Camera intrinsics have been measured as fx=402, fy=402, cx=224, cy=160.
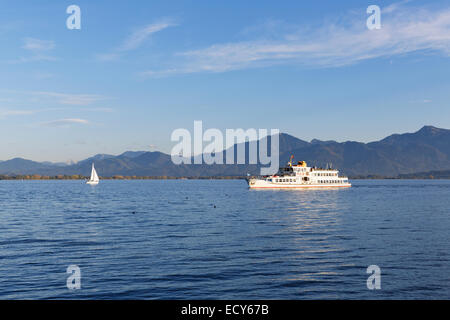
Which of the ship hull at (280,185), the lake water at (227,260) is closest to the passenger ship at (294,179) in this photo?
the ship hull at (280,185)

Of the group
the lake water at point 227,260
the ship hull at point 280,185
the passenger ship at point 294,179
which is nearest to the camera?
the lake water at point 227,260

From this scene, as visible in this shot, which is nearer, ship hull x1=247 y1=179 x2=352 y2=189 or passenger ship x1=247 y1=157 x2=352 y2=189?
ship hull x1=247 y1=179 x2=352 y2=189

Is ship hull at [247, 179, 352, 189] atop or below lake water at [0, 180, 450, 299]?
atop

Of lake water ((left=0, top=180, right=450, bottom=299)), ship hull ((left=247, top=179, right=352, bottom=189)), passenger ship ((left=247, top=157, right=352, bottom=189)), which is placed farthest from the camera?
passenger ship ((left=247, top=157, right=352, bottom=189))

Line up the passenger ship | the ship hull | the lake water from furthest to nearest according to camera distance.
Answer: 1. the passenger ship
2. the ship hull
3. the lake water

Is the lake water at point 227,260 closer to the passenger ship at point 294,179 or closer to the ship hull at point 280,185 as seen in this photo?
the ship hull at point 280,185

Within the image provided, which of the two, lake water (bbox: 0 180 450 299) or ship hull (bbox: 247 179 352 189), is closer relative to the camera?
lake water (bbox: 0 180 450 299)

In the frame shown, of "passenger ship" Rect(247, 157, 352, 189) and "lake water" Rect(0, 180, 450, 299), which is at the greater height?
"passenger ship" Rect(247, 157, 352, 189)

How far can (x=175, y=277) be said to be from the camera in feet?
72.8

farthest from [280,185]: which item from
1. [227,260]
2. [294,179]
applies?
[227,260]

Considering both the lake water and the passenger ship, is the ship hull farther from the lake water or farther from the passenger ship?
the lake water

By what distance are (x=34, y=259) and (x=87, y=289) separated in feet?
31.7

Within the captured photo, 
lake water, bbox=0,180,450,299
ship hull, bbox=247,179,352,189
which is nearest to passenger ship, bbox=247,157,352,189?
ship hull, bbox=247,179,352,189
